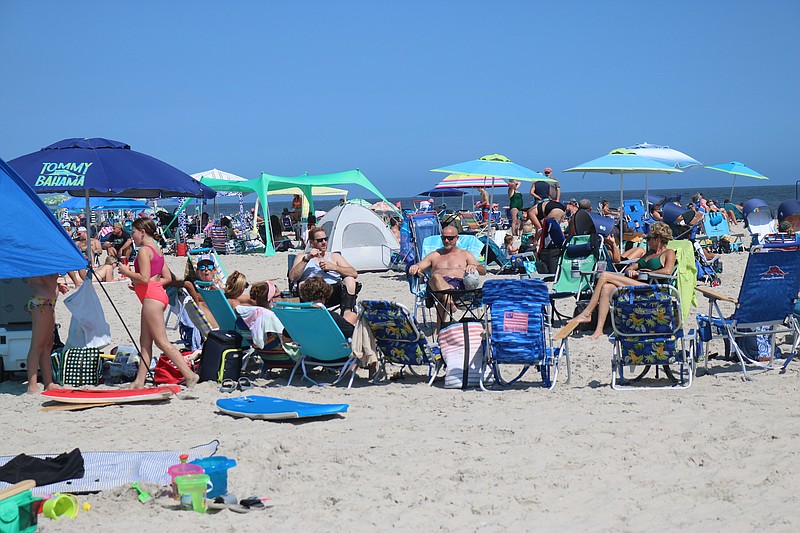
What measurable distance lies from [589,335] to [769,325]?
6.71ft

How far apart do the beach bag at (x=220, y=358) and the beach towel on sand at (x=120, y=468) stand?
1.76 m

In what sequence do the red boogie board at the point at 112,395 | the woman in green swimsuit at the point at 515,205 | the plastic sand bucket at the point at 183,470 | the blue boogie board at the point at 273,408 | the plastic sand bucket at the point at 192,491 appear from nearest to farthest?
1. the plastic sand bucket at the point at 192,491
2. the plastic sand bucket at the point at 183,470
3. the blue boogie board at the point at 273,408
4. the red boogie board at the point at 112,395
5. the woman in green swimsuit at the point at 515,205

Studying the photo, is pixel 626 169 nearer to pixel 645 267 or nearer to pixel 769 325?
pixel 645 267

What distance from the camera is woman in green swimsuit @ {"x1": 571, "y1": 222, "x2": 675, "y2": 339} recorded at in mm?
7695

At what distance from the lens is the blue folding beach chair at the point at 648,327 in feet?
19.8

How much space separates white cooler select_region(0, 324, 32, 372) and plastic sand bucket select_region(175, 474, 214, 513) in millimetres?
3460

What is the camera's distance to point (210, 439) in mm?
5211

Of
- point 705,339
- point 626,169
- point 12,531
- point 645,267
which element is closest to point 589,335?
point 645,267

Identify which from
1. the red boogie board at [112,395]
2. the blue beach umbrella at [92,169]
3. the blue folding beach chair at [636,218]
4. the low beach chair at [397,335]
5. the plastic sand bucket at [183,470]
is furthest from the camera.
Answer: the blue folding beach chair at [636,218]

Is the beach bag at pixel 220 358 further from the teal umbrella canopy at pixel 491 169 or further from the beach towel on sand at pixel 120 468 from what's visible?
the teal umbrella canopy at pixel 491 169

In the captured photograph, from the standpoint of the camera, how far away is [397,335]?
6.46 m

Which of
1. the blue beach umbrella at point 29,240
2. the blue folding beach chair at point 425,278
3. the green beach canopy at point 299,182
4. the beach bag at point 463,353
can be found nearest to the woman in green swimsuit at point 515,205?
the green beach canopy at point 299,182

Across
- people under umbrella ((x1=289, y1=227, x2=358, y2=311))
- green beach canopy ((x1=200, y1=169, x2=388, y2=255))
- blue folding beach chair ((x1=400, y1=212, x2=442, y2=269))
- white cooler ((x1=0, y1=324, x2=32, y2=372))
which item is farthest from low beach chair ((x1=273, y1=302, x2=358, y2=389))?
green beach canopy ((x1=200, y1=169, x2=388, y2=255))

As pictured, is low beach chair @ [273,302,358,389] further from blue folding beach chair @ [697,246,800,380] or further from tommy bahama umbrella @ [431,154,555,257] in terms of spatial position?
tommy bahama umbrella @ [431,154,555,257]
